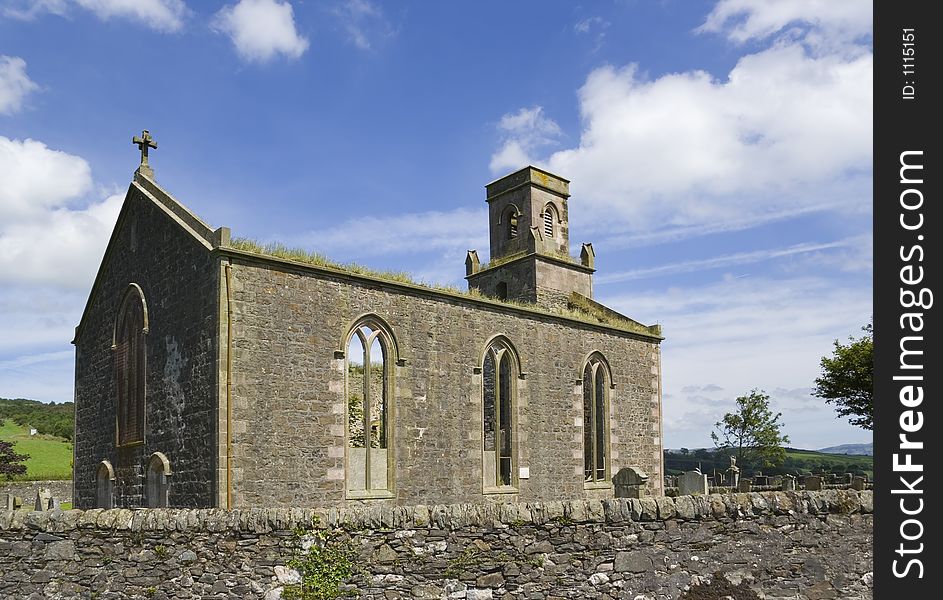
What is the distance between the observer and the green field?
51.4 metres

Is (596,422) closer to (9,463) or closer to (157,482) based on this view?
(157,482)

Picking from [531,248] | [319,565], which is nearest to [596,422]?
[531,248]

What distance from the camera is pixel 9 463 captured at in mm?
50125

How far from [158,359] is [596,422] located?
1449 cm

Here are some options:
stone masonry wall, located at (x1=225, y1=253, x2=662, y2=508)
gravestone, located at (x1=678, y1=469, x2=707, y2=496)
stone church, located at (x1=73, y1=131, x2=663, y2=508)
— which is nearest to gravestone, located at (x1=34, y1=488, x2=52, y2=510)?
stone church, located at (x1=73, y1=131, x2=663, y2=508)

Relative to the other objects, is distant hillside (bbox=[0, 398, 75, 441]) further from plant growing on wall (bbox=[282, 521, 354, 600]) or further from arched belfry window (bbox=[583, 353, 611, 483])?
plant growing on wall (bbox=[282, 521, 354, 600])

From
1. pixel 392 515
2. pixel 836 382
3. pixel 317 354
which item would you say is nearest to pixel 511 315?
pixel 317 354

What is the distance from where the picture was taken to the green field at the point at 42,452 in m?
51.4

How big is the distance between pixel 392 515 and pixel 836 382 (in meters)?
38.8

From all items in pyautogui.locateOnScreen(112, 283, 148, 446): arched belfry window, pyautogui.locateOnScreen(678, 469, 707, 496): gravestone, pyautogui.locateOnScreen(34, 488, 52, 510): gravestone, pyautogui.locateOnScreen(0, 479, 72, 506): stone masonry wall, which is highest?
pyautogui.locateOnScreen(112, 283, 148, 446): arched belfry window

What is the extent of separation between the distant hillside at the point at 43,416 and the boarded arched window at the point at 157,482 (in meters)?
44.1

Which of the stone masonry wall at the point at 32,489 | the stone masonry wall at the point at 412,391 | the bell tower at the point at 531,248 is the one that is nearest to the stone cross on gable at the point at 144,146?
the stone masonry wall at the point at 412,391

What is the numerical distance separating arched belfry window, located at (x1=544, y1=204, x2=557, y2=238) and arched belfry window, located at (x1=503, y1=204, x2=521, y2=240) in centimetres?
126
